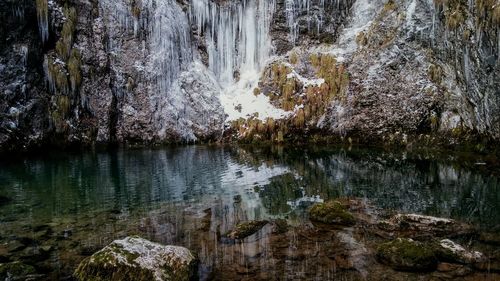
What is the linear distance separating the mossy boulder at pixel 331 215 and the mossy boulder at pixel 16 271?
8415 mm

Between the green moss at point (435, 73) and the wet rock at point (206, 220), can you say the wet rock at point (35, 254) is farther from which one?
the green moss at point (435, 73)

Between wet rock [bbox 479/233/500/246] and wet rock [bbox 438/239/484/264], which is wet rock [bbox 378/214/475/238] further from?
wet rock [bbox 438/239/484/264]

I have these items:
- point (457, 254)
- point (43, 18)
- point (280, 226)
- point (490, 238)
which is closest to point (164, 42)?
point (43, 18)

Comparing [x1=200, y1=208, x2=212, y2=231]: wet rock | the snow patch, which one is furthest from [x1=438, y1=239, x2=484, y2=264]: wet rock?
the snow patch

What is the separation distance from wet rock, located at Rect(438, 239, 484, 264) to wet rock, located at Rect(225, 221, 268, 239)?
5205mm

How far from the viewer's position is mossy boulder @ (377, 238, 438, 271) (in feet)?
29.3

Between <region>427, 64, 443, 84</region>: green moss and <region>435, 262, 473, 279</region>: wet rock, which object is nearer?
<region>435, 262, 473, 279</region>: wet rock

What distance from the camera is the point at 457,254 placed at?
932cm

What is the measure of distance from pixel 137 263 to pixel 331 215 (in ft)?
22.8

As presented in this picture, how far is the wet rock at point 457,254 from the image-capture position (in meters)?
9.16

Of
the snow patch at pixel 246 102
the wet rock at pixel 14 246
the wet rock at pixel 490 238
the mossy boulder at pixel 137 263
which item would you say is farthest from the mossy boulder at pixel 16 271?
the snow patch at pixel 246 102

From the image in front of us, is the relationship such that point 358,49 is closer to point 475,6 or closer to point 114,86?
point 475,6

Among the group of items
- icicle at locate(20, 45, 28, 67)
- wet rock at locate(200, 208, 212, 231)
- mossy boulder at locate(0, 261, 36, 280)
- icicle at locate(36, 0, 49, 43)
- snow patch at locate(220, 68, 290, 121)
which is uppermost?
icicle at locate(36, 0, 49, 43)

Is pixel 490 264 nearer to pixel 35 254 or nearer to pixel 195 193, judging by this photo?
pixel 35 254
